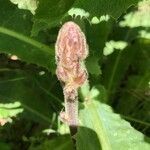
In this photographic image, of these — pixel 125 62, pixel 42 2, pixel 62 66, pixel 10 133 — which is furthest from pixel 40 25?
pixel 125 62

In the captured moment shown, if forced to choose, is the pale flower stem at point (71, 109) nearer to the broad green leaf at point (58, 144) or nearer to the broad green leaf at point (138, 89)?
the broad green leaf at point (58, 144)

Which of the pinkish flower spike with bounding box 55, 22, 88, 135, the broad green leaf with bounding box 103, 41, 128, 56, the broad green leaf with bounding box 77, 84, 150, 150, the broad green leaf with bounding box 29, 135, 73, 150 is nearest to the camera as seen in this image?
the pinkish flower spike with bounding box 55, 22, 88, 135

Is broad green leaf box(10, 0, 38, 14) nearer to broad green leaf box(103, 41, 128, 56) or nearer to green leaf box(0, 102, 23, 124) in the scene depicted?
green leaf box(0, 102, 23, 124)

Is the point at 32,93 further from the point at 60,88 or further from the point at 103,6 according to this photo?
the point at 103,6

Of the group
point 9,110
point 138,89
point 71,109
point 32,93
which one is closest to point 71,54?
point 71,109

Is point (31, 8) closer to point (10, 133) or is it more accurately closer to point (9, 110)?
point (9, 110)

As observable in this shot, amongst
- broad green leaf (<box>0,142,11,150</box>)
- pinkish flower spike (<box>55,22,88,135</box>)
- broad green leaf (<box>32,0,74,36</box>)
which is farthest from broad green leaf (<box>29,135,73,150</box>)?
pinkish flower spike (<box>55,22,88,135</box>)
